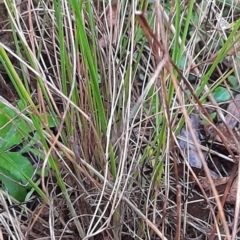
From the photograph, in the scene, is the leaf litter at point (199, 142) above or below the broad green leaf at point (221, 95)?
below

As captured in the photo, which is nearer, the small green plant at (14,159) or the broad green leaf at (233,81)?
the small green plant at (14,159)

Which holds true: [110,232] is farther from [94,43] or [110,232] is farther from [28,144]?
[94,43]

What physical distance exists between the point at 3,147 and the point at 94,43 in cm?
27

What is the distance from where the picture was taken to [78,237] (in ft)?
3.08

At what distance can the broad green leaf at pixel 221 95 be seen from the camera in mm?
1231

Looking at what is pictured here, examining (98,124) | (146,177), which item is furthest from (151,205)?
(98,124)

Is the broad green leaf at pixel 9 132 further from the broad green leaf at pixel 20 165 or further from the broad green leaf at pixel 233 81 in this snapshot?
the broad green leaf at pixel 233 81

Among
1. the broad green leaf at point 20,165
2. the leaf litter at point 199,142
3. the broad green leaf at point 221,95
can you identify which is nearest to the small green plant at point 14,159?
the broad green leaf at point 20,165

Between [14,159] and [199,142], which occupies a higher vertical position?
[14,159]

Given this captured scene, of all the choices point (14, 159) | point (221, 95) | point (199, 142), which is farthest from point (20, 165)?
point (221, 95)

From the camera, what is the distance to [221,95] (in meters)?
1.24

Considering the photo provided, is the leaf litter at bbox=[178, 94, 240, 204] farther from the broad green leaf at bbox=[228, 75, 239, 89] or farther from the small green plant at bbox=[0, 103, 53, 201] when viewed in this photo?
the small green plant at bbox=[0, 103, 53, 201]

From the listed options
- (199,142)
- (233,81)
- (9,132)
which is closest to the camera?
(9,132)

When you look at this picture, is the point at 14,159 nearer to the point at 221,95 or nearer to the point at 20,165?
the point at 20,165
